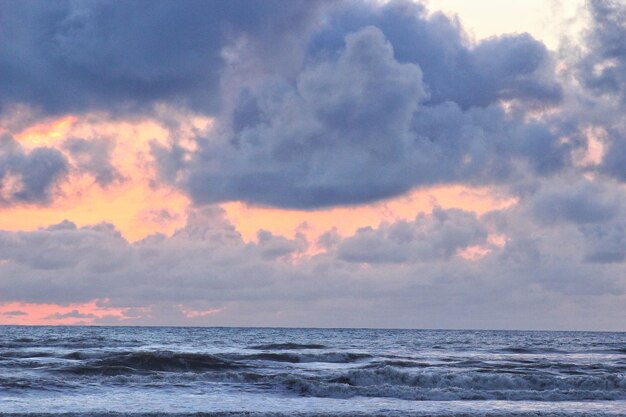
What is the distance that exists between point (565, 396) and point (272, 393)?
14.5 metres

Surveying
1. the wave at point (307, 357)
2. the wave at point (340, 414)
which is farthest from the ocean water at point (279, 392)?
the wave at point (307, 357)

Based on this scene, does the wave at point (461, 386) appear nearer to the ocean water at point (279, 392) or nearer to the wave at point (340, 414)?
the ocean water at point (279, 392)

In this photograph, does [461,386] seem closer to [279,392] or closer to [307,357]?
[279,392]

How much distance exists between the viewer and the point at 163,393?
33.3 m

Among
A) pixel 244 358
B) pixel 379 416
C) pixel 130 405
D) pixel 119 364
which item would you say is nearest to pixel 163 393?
pixel 130 405

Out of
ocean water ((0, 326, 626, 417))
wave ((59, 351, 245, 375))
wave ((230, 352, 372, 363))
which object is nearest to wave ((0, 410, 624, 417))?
ocean water ((0, 326, 626, 417))

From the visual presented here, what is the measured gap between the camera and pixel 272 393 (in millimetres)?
34938

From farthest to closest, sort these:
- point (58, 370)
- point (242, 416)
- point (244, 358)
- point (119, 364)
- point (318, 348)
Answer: point (318, 348)
point (244, 358)
point (119, 364)
point (58, 370)
point (242, 416)

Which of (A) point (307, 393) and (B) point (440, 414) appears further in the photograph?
(A) point (307, 393)

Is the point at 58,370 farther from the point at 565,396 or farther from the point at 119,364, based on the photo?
the point at 565,396

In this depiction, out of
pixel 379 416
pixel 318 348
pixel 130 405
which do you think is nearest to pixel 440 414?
pixel 379 416

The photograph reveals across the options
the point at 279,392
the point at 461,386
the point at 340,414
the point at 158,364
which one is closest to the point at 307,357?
the point at 158,364

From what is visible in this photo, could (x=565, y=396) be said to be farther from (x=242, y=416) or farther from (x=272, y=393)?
(x=242, y=416)

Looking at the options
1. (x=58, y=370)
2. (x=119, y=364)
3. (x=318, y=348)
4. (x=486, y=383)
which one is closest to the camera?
(x=486, y=383)
